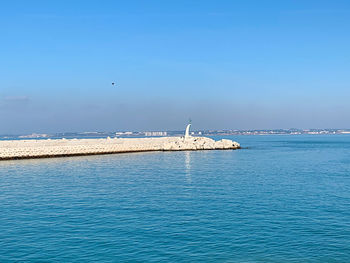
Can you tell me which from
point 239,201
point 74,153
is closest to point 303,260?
point 239,201

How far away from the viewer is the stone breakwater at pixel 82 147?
56.6 metres

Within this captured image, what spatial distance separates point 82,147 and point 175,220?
48621 mm

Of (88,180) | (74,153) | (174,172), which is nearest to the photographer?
(88,180)

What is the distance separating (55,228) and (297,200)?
13.9 meters

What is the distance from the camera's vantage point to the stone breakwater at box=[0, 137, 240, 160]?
186ft

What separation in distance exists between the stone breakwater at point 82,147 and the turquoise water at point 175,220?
26717 millimetres

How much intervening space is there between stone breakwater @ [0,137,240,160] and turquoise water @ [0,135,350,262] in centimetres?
2672

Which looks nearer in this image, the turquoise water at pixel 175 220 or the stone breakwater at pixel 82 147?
the turquoise water at pixel 175 220

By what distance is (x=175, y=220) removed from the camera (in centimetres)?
1842

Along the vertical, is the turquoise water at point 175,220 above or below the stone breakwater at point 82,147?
below

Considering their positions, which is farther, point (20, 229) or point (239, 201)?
point (239, 201)

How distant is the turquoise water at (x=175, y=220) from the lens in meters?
13.9

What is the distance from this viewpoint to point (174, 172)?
38938 millimetres

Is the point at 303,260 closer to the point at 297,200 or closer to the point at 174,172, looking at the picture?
the point at 297,200
